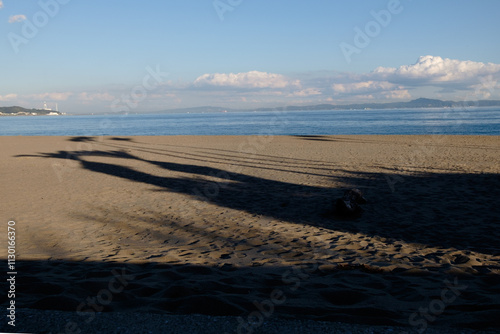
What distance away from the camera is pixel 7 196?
10039mm

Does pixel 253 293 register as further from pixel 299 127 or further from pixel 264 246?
pixel 299 127

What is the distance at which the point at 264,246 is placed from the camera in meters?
5.73

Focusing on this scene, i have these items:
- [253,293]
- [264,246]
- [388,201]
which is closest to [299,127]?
[388,201]

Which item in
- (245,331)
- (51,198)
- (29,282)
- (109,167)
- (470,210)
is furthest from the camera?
(109,167)

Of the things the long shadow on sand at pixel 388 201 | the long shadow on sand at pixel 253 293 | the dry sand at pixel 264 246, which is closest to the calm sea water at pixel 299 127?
the long shadow on sand at pixel 388 201

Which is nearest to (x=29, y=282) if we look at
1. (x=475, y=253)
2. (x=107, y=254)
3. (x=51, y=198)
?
(x=107, y=254)

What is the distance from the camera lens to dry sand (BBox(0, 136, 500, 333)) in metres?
3.44

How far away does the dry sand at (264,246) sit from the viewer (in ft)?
11.3

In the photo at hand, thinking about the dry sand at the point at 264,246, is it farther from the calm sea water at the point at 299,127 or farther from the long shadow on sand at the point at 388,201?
the calm sea water at the point at 299,127

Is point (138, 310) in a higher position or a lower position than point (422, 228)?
higher

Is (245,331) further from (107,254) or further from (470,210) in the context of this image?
(470,210)

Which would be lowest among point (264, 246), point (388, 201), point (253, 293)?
point (388, 201)

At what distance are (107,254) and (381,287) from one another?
372cm

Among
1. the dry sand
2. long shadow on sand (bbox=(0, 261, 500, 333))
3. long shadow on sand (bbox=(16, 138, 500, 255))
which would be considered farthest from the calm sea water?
long shadow on sand (bbox=(0, 261, 500, 333))
